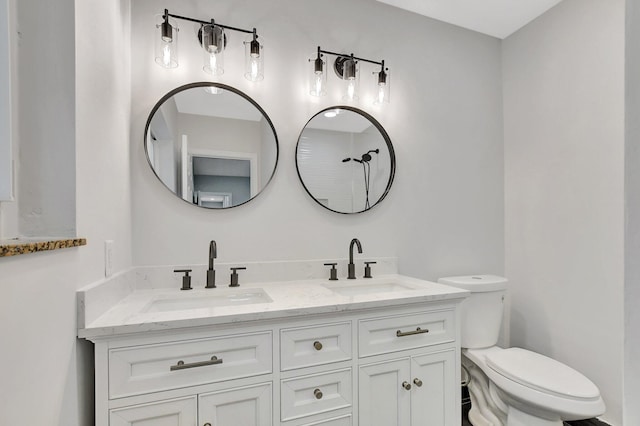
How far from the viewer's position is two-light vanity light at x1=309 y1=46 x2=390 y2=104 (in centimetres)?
187

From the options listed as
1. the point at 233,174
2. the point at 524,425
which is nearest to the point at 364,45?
the point at 233,174

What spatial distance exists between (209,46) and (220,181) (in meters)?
0.67

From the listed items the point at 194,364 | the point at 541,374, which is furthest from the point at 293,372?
the point at 541,374

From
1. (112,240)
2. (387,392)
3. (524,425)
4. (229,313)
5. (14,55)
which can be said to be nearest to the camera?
(14,55)

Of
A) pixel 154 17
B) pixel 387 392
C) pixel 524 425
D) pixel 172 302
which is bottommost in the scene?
pixel 524 425

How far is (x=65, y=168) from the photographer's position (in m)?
0.94

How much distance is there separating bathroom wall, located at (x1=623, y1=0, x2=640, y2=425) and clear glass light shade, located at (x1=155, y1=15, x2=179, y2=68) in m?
1.67

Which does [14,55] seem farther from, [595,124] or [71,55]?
[595,124]

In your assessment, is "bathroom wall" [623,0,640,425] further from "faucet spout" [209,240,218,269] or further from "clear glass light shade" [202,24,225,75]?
"clear glass light shade" [202,24,225,75]

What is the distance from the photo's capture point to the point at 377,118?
80.4 inches

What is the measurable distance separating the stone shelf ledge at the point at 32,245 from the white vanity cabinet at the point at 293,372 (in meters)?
Result: 0.34

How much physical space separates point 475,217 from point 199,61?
2040mm

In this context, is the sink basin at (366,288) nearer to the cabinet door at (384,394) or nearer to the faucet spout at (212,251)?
the cabinet door at (384,394)

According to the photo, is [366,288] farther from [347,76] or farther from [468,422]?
[347,76]
